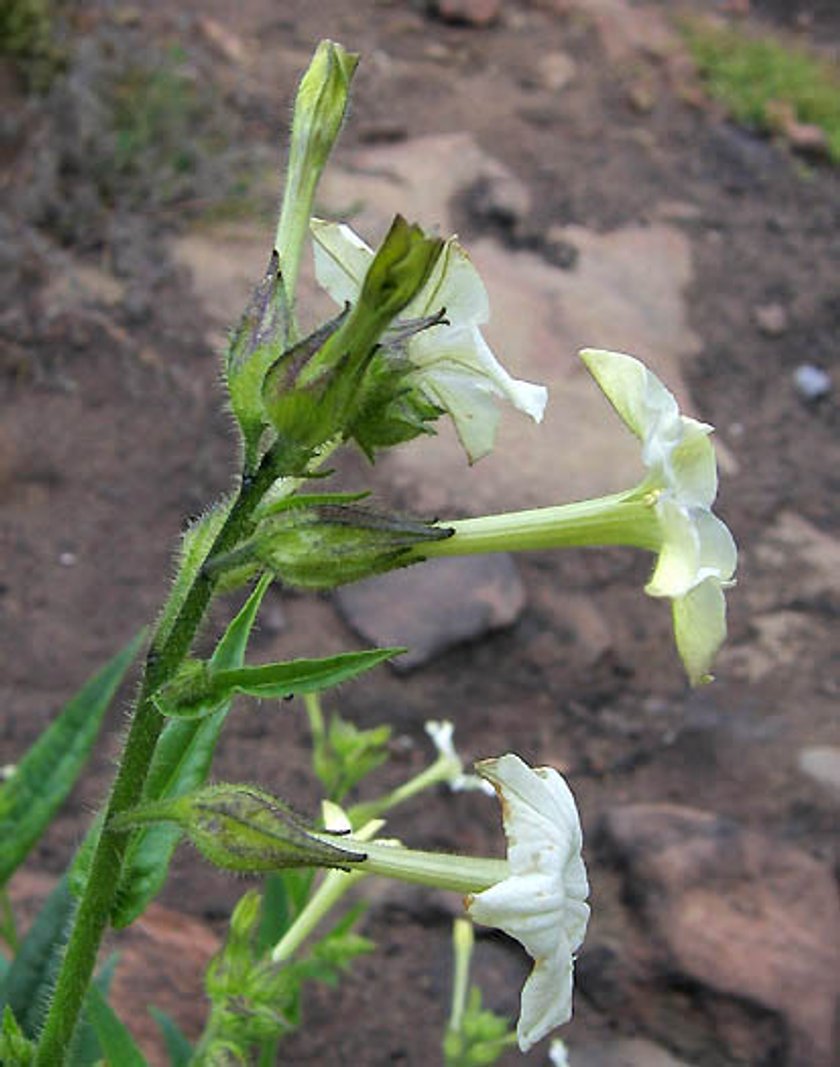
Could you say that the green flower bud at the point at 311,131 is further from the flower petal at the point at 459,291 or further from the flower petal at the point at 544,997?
the flower petal at the point at 544,997

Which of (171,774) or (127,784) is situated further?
(171,774)

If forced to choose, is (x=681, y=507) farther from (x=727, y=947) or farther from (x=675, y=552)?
(x=727, y=947)

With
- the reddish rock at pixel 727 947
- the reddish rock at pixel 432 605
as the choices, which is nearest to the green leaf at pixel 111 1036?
the reddish rock at pixel 727 947

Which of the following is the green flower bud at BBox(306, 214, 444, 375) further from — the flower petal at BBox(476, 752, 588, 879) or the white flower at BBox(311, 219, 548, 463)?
the flower petal at BBox(476, 752, 588, 879)

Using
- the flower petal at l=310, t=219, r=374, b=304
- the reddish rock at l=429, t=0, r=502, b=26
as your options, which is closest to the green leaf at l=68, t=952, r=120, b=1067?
the flower petal at l=310, t=219, r=374, b=304

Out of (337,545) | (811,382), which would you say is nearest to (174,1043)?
(337,545)

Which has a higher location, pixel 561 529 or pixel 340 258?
pixel 340 258

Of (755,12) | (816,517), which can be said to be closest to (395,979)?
(816,517)
